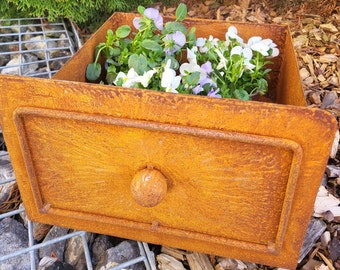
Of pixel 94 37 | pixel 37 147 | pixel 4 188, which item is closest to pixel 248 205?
pixel 37 147

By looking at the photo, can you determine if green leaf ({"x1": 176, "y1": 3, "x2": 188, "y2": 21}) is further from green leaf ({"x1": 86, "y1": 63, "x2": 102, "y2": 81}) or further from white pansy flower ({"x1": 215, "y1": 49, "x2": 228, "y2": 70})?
green leaf ({"x1": 86, "y1": 63, "x2": 102, "y2": 81})

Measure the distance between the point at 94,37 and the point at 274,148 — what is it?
2.25 ft

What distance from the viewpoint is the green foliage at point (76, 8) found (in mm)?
1982

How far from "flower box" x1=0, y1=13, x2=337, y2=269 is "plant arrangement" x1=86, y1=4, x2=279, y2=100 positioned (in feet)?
0.36

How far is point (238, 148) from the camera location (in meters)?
0.86

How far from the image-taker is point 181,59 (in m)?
1.29

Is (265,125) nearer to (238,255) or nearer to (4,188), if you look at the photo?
(238,255)

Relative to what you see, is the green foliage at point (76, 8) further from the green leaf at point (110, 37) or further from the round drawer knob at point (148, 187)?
the round drawer knob at point (148, 187)

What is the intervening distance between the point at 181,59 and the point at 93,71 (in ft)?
0.94

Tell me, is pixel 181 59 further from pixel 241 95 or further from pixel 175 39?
pixel 241 95

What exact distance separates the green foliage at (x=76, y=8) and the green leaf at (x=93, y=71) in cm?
88

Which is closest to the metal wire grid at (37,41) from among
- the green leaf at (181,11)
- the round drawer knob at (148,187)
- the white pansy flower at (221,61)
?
the green leaf at (181,11)

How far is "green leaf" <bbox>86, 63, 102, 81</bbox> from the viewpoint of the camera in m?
1.19

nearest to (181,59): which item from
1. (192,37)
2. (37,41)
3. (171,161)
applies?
(192,37)
